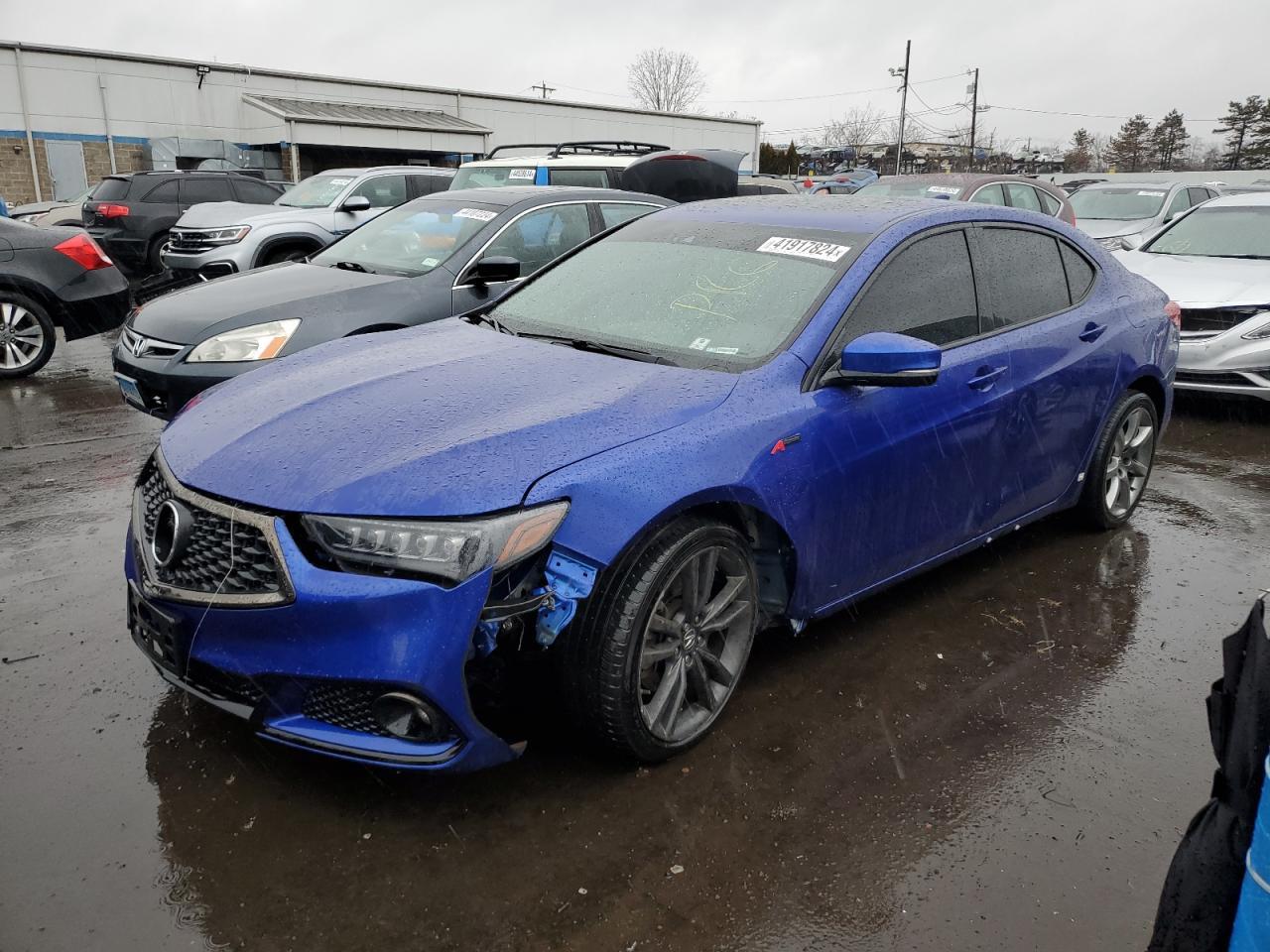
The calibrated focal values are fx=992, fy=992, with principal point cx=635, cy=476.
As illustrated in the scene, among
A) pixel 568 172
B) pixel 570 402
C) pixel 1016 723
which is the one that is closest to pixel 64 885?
pixel 570 402

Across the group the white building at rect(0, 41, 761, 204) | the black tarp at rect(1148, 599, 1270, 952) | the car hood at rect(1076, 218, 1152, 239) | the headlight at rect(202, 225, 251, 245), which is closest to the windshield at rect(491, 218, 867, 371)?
the black tarp at rect(1148, 599, 1270, 952)

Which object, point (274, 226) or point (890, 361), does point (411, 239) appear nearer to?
point (890, 361)

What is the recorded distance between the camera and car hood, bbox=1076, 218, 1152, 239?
494 inches

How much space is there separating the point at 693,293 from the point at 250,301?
3.27 m

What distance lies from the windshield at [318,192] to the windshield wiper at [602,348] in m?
10.0

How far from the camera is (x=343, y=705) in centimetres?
249

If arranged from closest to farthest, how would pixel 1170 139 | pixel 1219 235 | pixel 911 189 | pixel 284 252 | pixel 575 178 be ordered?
pixel 1219 235 → pixel 575 178 → pixel 284 252 → pixel 911 189 → pixel 1170 139

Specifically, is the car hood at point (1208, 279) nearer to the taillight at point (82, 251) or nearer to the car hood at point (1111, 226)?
the car hood at point (1111, 226)

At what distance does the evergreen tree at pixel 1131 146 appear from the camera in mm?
69312

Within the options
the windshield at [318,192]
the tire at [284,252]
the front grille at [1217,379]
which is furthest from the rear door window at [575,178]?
the front grille at [1217,379]

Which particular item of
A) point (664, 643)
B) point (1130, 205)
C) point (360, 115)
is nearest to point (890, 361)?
point (664, 643)

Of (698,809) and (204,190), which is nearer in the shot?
(698,809)

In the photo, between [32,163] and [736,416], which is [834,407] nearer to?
[736,416]

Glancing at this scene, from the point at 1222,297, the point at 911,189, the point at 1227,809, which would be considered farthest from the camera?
the point at 911,189
